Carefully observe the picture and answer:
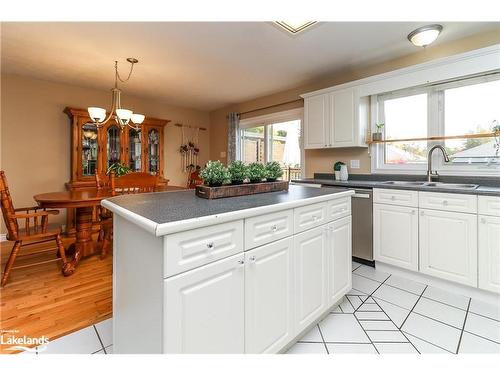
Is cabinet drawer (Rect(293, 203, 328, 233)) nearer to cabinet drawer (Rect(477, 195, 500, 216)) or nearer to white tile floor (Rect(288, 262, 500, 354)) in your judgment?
white tile floor (Rect(288, 262, 500, 354))

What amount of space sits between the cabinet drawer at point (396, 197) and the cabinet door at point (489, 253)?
49cm

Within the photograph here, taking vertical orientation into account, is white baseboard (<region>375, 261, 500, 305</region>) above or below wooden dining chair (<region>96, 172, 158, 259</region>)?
below

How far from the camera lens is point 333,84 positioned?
3.46 m

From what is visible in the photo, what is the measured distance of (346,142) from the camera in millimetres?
3076

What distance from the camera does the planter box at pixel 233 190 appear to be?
4.81 feet

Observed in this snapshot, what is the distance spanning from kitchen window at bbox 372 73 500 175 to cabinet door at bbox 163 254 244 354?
2674 millimetres

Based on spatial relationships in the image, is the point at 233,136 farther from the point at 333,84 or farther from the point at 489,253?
the point at 489,253

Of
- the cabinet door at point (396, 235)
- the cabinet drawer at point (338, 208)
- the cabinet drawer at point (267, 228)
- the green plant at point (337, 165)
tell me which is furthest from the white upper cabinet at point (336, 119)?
the cabinet drawer at point (267, 228)

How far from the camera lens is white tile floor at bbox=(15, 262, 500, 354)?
4.82 feet

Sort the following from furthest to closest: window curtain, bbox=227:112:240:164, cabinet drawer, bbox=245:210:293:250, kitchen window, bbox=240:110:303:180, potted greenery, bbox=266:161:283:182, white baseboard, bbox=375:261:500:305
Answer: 1. window curtain, bbox=227:112:240:164
2. kitchen window, bbox=240:110:303:180
3. white baseboard, bbox=375:261:500:305
4. potted greenery, bbox=266:161:283:182
5. cabinet drawer, bbox=245:210:293:250

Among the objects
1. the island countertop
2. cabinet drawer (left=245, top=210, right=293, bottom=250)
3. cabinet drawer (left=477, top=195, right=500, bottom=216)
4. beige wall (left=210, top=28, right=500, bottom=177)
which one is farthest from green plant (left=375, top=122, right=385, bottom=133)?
cabinet drawer (left=245, top=210, right=293, bottom=250)

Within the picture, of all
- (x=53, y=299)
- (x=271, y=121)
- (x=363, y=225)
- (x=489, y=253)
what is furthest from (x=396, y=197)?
(x=53, y=299)
